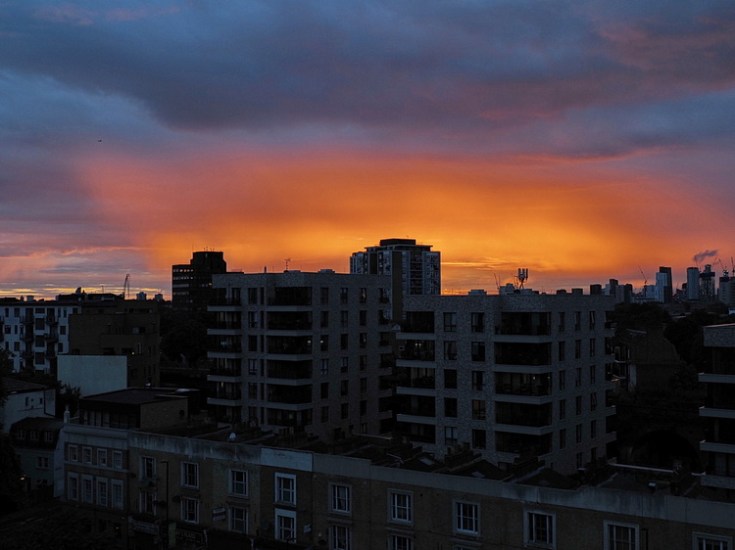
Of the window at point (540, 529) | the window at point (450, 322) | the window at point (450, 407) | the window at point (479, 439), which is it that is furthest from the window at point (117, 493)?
the window at point (540, 529)

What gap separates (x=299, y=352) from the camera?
279ft

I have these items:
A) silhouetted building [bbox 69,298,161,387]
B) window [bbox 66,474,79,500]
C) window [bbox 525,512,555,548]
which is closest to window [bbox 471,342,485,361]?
window [bbox 525,512,555,548]

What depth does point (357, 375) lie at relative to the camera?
92312 millimetres

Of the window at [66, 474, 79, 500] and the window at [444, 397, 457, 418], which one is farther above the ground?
the window at [444, 397, 457, 418]

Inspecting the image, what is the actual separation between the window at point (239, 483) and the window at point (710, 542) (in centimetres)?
2897

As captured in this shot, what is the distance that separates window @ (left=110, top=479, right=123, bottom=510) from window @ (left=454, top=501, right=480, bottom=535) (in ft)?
93.4

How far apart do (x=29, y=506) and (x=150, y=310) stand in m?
85.4

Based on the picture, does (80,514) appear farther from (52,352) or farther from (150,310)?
(150,310)

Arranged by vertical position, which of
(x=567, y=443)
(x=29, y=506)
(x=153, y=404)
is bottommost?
(x=29, y=506)

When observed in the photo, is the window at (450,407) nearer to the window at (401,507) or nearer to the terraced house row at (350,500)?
the terraced house row at (350,500)

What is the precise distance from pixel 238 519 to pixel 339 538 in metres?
8.26

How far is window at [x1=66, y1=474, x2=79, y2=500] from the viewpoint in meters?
62.0

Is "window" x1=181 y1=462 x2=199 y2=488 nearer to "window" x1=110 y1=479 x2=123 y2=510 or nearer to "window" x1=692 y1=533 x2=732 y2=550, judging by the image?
"window" x1=110 y1=479 x2=123 y2=510

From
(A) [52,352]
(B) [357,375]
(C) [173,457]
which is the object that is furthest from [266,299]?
(A) [52,352]
